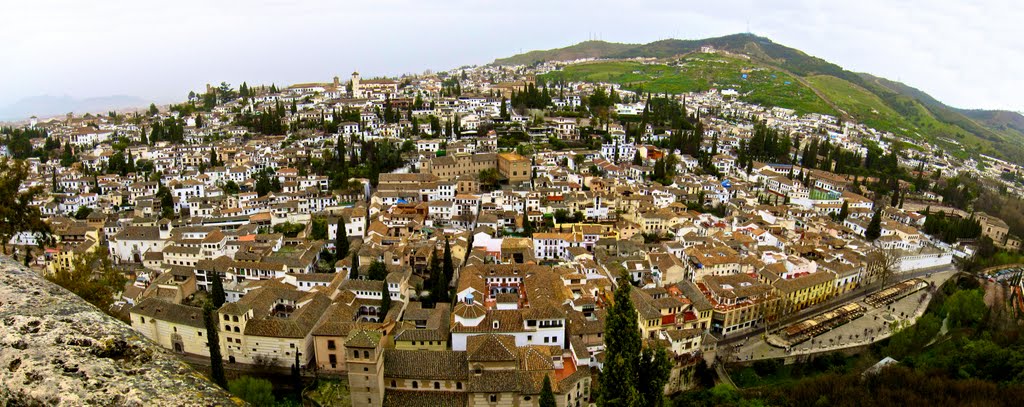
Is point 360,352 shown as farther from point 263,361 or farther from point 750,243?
point 750,243

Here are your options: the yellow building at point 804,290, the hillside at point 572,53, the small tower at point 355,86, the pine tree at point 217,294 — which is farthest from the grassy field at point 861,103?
the pine tree at point 217,294

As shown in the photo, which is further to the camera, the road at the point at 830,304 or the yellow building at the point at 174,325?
the road at the point at 830,304

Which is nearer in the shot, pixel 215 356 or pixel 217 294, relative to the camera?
pixel 215 356

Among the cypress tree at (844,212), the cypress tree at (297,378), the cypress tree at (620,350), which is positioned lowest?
the cypress tree at (297,378)

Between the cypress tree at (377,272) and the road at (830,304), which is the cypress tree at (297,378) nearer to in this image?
the cypress tree at (377,272)

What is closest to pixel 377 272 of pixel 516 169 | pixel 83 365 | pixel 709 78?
pixel 516 169

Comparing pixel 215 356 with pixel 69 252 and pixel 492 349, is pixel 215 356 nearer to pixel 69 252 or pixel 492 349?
pixel 492 349

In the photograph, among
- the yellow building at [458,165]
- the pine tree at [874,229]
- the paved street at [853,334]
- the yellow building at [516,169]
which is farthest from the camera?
the yellow building at [458,165]
